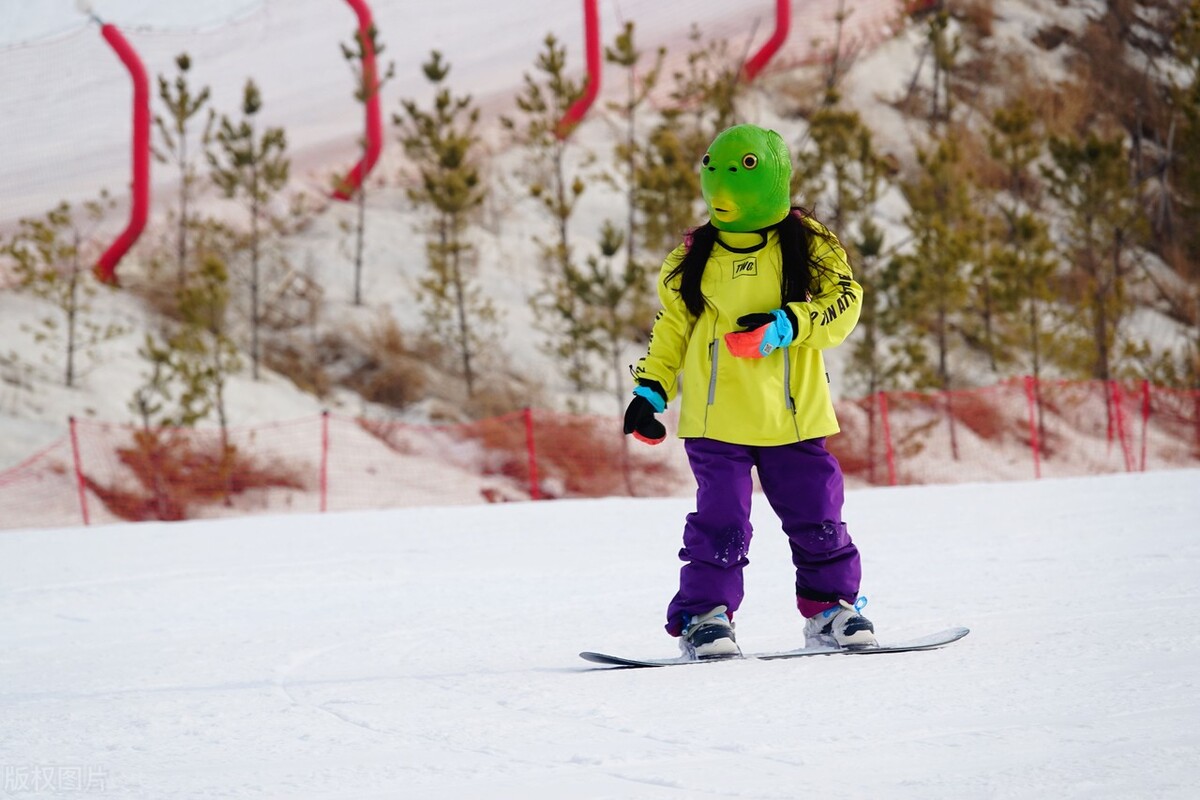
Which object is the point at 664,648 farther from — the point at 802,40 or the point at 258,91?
the point at 802,40

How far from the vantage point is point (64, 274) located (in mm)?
16031

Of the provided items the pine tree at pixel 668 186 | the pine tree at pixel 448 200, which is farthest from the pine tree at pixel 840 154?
the pine tree at pixel 448 200

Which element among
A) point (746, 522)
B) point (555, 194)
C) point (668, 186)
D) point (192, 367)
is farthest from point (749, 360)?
point (555, 194)

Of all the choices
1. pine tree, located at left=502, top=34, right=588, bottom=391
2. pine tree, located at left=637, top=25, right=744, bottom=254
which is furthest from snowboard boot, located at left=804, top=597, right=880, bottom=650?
pine tree, located at left=637, top=25, right=744, bottom=254

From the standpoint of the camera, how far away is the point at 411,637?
12.4ft

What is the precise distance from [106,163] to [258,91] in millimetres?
2032

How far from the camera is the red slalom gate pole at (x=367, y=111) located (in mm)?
17656

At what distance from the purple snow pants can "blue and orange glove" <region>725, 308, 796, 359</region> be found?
246 millimetres

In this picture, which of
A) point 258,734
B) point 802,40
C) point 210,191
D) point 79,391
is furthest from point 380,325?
point 258,734

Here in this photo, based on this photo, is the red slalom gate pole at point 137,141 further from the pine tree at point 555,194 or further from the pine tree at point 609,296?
the pine tree at point 609,296

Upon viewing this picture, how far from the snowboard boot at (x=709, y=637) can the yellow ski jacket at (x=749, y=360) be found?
0.42m

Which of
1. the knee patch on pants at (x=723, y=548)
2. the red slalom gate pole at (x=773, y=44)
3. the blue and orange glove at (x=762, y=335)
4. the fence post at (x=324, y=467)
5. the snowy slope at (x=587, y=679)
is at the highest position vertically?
the red slalom gate pole at (x=773, y=44)

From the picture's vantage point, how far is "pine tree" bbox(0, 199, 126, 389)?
14836mm

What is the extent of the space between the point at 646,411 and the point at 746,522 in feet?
1.25
